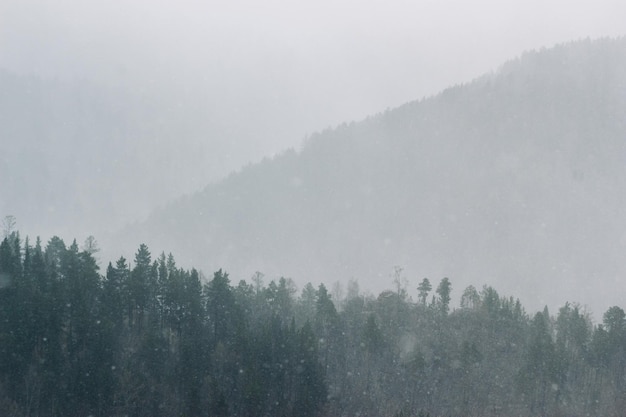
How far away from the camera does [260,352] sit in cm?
7212

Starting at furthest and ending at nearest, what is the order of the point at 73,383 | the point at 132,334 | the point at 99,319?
the point at 132,334
the point at 99,319
the point at 73,383

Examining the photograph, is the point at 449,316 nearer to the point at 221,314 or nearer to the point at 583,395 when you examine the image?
the point at 583,395

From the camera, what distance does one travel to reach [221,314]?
80.1 meters

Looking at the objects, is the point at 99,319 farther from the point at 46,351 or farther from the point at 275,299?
the point at 275,299

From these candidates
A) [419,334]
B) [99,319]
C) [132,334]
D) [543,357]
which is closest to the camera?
[99,319]

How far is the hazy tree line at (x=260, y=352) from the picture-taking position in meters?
61.6

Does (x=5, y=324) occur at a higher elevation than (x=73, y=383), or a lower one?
higher

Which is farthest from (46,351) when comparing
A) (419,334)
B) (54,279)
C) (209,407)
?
(419,334)

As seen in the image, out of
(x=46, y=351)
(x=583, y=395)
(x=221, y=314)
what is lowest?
(x=583, y=395)

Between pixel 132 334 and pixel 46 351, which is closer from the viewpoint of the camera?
pixel 46 351

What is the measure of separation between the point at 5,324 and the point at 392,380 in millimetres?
42820

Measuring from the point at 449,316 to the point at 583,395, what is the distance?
19.9m

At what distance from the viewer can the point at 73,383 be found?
60.3 m

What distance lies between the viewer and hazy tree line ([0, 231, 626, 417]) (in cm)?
6156
